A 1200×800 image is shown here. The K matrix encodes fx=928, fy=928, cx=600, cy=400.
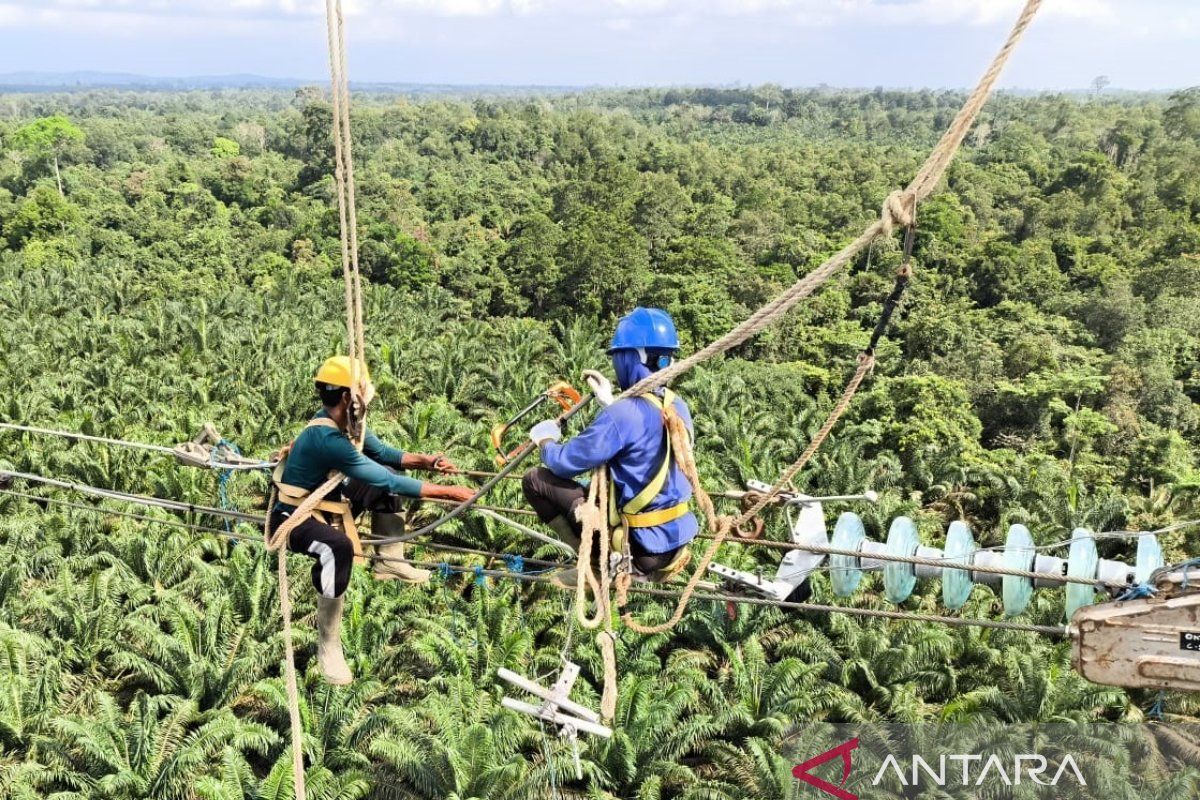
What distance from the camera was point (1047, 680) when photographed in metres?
11.9

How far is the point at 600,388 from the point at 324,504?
5.06 feet

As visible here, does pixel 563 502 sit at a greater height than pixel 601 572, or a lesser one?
greater

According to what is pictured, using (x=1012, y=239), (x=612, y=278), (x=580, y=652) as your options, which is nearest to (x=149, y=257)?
(x=612, y=278)

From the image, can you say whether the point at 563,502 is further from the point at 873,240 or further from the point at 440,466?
the point at 873,240

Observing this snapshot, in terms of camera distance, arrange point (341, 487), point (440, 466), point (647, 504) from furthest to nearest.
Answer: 1. point (440, 466)
2. point (341, 487)
3. point (647, 504)

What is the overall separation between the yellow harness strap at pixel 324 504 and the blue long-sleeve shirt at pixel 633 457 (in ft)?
3.67

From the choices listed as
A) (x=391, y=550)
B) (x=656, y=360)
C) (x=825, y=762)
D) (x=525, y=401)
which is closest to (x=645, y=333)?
(x=656, y=360)

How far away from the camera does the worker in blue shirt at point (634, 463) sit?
4105 millimetres

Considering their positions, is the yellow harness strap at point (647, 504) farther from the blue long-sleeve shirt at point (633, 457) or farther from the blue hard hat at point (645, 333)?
the blue hard hat at point (645, 333)

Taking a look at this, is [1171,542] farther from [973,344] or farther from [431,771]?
[431,771]

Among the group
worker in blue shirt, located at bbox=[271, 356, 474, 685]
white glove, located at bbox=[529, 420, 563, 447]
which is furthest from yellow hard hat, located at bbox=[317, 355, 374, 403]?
white glove, located at bbox=[529, 420, 563, 447]

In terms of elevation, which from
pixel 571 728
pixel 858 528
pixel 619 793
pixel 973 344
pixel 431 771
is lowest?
pixel 619 793

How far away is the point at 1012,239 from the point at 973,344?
19.6 meters

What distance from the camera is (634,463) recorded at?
4246 mm
